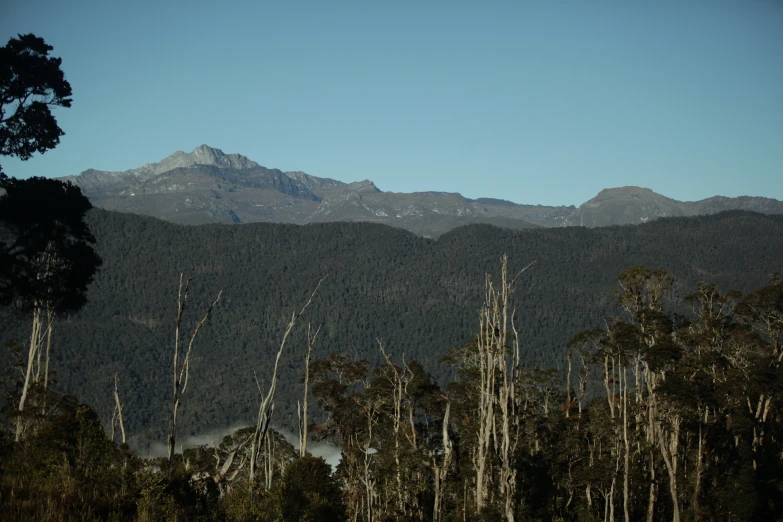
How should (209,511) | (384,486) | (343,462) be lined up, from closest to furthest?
(209,511) < (384,486) < (343,462)

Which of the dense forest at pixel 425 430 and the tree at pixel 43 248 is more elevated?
the tree at pixel 43 248

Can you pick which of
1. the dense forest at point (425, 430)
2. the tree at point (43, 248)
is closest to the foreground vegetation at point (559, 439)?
the dense forest at point (425, 430)

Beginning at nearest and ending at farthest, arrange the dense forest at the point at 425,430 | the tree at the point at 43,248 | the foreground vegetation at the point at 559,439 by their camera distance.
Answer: the dense forest at the point at 425,430 → the tree at the point at 43,248 → the foreground vegetation at the point at 559,439

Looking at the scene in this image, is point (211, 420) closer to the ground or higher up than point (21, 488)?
closer to the ground

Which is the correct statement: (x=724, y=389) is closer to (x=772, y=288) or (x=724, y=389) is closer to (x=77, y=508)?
(x=772, y=288)

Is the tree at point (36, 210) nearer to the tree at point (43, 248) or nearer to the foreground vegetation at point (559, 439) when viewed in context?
the tree at point (43, 248)

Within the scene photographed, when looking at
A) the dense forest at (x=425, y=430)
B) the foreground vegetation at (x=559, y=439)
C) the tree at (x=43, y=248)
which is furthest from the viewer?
the foreground vegetation at (x=559, y=439)

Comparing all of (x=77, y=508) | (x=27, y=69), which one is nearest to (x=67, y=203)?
(x=27, y=69)

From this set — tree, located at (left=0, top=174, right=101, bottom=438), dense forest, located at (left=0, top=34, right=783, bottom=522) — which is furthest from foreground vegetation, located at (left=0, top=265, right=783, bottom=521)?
tree, located at (left=0, top=174, right=101, bottom=438)

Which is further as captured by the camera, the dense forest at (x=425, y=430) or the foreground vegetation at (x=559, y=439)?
the foreground vegetation at (x=559, y=439)

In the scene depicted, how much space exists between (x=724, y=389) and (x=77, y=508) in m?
39.9

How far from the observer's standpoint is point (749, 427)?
41.1 meters

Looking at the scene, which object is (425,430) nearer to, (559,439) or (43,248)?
(559,439)

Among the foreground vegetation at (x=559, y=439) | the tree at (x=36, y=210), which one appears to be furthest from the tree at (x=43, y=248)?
the foreground vegetation at (x=559, y=439)
